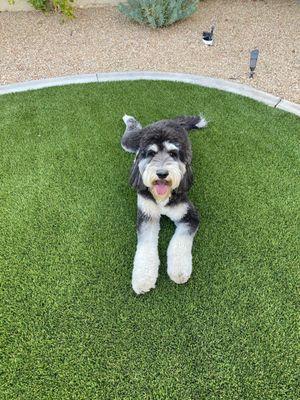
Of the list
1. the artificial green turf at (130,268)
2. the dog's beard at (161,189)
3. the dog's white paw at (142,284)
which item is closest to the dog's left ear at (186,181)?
the dog's beard at (161,189)

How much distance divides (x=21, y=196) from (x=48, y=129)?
1.18 meters

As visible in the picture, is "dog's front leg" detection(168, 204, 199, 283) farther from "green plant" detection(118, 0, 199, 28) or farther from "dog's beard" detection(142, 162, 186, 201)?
"green plant" detection(118, 0, 199, 28)

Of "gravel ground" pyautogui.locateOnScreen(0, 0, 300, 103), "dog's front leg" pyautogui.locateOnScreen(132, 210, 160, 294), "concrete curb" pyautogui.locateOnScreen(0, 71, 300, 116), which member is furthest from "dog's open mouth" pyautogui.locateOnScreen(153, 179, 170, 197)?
"gravel ground" pyautogui.locateOnScreen(0, 0, 300, 103)

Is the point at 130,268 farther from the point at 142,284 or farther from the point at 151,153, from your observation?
the point at 151,153

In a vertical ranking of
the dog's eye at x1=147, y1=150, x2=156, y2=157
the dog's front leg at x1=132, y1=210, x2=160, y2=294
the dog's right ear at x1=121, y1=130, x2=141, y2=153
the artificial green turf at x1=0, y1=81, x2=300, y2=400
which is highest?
the dog's eye at x1=147, y1=150, x2=156, y2=157

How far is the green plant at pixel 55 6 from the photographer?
659 cm

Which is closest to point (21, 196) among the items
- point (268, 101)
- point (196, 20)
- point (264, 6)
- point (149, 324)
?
point (149, 324)

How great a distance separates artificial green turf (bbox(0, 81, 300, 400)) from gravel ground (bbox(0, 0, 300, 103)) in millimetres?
1183

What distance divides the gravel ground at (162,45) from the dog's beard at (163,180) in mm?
2909

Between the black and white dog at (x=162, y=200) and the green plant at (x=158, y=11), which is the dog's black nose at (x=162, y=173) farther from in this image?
the green plant at (x=158, y=11)

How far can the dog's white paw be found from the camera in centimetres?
264

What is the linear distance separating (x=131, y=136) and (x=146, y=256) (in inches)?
47.1

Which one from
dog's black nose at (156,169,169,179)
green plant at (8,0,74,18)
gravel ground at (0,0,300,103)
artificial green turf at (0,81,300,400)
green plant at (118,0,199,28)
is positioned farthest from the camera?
green plant at (8,0,74,18)

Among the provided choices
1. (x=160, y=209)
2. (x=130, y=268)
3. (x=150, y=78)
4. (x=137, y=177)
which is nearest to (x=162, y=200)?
(x=160, y=209)
